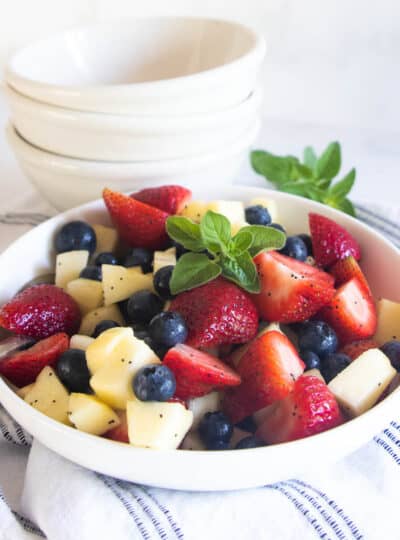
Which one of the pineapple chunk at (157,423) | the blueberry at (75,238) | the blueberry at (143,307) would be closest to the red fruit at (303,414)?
the pineapple chunk at (157,423)

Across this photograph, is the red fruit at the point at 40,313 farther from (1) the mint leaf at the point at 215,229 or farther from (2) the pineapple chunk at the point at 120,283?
(1) the mint leaf at the point at 215,229

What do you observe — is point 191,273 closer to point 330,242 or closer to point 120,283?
point 120,283

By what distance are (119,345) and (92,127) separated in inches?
19.0

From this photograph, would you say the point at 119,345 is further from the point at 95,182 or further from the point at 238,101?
the point at 238,101

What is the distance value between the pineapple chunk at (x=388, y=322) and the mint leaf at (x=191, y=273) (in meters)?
0.27

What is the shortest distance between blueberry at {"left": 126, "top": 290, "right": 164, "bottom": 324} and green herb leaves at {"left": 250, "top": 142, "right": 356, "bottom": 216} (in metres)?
0.51

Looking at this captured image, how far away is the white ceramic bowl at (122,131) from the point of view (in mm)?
1183

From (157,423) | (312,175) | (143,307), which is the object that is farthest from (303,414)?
(312,175)

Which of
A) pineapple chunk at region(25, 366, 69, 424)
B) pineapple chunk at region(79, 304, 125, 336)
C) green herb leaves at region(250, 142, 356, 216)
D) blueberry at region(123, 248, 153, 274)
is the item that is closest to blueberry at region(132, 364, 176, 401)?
pineapple chunk at region(25, 366, 69, 424)

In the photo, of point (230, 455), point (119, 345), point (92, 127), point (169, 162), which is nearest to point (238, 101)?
point (169, 162)

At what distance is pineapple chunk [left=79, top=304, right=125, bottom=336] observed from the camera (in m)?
1.03

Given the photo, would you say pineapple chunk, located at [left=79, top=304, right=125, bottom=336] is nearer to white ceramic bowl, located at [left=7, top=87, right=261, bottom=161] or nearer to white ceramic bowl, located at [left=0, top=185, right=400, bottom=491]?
white ceramic bowl, located at [left=0, top=185, right=400, bottom=491]

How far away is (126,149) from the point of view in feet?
4.05

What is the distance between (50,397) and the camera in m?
0.88
